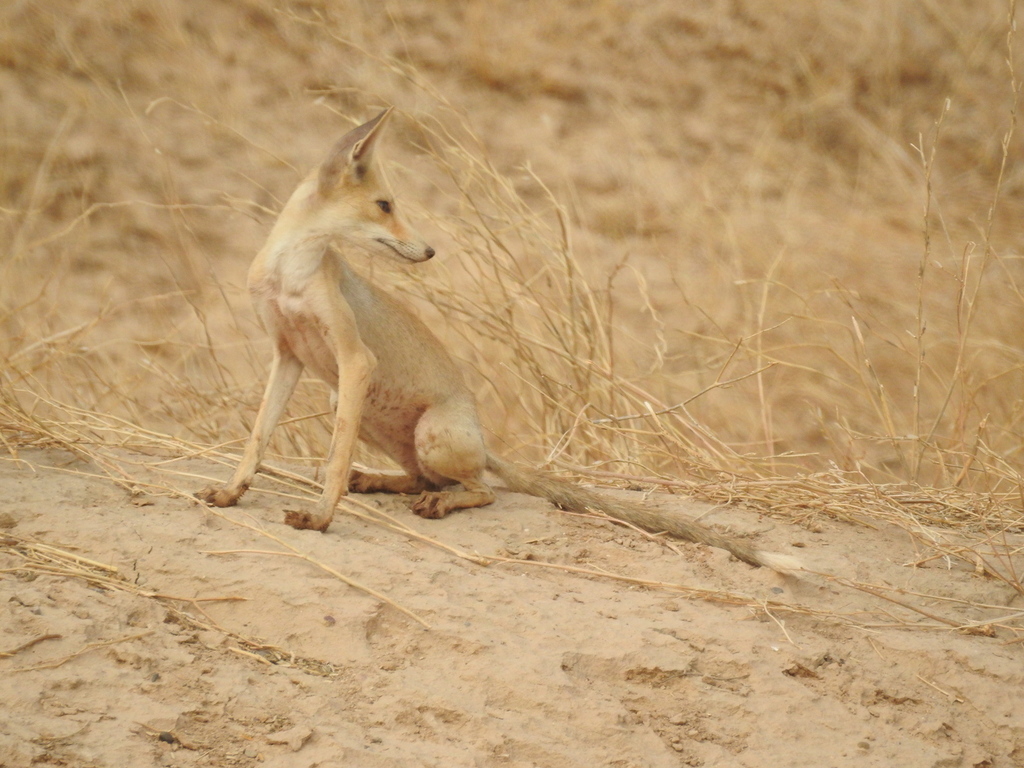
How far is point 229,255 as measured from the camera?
898 centimetres

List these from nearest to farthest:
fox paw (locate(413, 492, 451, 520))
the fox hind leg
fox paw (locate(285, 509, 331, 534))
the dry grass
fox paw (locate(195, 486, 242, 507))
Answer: fox paw (locate(285, 509, 331, 534)), fox paw (locate(195, 486, 242, 507)), fox paw (locate(413, 492, 451, 520)), the fox hind leg, the dry grass

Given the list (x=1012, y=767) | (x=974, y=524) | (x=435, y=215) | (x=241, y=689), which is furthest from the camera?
(x=435, y=215)

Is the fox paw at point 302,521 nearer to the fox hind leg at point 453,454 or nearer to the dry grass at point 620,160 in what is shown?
the fox hind leg at point 453,454

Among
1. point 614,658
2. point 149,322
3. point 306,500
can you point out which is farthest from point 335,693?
point 149,322

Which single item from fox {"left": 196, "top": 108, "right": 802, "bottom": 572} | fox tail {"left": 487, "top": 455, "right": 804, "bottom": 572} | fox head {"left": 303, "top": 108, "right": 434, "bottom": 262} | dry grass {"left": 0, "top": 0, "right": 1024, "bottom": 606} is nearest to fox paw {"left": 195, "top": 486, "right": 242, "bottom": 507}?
fox {"left": 196, "top": 108, "right": 802, "bottom": 572}

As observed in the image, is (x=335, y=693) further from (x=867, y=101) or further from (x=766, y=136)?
(x=867, y=101)

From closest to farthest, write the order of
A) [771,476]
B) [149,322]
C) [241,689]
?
1. [241,689]
2. [771,476]
3. [149,322]

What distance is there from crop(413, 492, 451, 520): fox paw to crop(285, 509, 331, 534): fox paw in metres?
0.46

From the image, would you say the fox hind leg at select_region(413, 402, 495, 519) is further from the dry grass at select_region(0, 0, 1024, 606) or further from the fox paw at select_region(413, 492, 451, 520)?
the dry grass at select_region(0, 0, 1024, 606)

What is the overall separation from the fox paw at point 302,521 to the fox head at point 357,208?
92cm

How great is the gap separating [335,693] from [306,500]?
1.10 meters

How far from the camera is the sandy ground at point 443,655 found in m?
2.36

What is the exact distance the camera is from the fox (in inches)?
134

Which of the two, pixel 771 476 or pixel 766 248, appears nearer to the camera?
pixel 771 476
